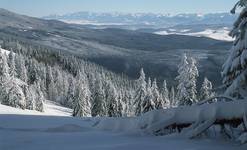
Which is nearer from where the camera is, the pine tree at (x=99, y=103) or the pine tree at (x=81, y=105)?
the pine tree at (x=81, y=105)

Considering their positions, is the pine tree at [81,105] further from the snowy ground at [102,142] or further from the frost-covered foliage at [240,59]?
the snowy ground at [102,142]

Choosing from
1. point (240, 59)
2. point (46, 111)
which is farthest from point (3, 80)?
point (240, 59)

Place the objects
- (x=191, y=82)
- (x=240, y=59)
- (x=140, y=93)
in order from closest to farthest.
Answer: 1. (x=240, y=59)
2. (x=191, y=82)
3. (x=140, y=93)

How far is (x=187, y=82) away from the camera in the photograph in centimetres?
4841

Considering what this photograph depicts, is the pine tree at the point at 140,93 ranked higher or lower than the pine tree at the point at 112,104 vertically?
higher

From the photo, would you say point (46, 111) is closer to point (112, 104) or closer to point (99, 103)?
point (99, 103)

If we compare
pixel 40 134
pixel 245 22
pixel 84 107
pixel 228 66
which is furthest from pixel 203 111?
pixel 84 107

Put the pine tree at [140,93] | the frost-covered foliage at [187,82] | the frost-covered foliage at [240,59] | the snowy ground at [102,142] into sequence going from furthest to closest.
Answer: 1. the pine tree at [140,93]
2. the frost-covered foliage at [187,82]
3. the frost-covered foliage at [240,59]
4. the snowy ground at [102,142]

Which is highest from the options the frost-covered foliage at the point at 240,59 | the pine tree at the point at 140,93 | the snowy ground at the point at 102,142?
the frost-covered foliage at the point at 240,59

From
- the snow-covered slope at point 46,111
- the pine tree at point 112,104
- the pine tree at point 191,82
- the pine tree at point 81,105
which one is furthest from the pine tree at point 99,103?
the pine tree at point 191,82

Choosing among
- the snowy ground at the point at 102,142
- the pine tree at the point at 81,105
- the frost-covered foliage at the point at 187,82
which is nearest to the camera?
the snowy ground at the point at 102,142

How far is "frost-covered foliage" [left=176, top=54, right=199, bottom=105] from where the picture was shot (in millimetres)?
47844

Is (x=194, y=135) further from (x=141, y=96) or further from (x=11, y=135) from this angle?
(x=141, y=96)

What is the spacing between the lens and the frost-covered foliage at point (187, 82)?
4784 cm
